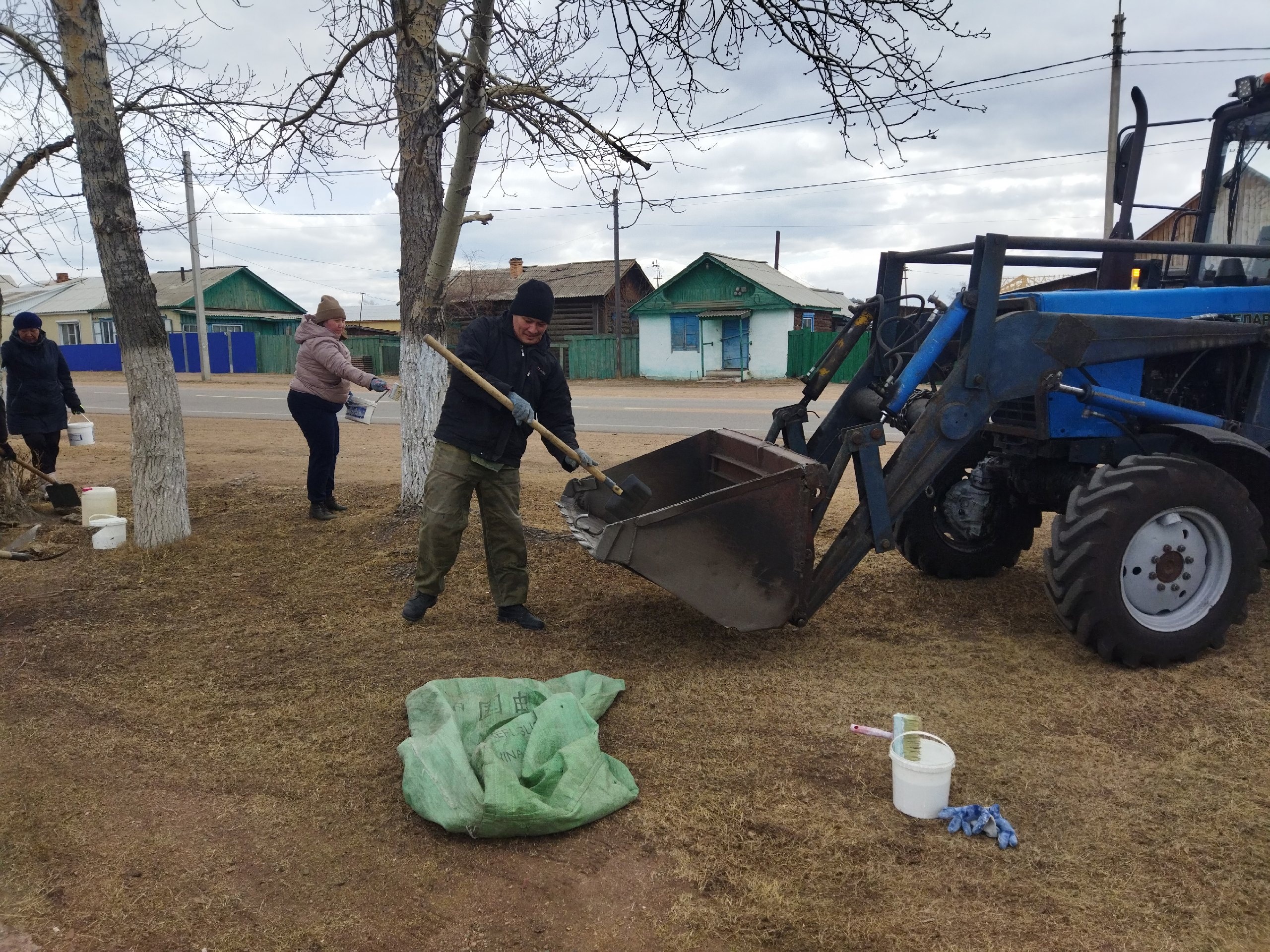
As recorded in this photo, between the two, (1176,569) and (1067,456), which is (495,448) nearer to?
(1067,456)

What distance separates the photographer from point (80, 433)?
9914mm

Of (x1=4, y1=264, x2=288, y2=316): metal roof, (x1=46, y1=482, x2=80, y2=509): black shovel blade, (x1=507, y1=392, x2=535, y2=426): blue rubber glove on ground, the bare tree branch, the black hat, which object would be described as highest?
(x1=4, y1=264, x2=288, y2=316): metal roof

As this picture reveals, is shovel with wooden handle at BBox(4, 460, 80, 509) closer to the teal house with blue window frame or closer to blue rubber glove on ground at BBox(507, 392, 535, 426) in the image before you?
blue rubber glove on ground at BBox(507, 392, 535, 426)

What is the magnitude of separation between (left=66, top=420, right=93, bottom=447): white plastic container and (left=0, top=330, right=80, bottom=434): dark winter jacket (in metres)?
1.50

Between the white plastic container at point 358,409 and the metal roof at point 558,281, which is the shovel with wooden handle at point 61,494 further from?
the metal roof at point 558,281

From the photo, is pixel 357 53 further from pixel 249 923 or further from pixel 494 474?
pixel 249 923

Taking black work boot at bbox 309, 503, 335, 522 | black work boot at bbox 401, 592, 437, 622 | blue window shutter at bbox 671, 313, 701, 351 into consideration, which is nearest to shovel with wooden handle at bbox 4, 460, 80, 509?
black work boot at bbox 309, 503, 335, 522

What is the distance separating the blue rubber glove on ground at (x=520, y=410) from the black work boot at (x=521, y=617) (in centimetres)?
101

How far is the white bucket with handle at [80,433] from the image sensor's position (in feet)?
31.6

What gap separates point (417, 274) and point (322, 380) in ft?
3.58

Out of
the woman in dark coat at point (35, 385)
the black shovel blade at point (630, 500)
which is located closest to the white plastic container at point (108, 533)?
the woman in dark coat at point (35, 385)

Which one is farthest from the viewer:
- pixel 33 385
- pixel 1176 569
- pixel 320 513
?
pixel 33 385

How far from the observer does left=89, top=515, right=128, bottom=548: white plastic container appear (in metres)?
6.31

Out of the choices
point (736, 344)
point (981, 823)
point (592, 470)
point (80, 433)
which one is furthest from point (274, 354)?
point (981, 823)
